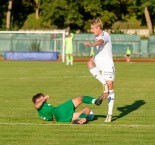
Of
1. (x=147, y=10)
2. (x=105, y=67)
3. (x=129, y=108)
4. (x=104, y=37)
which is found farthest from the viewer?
(x=147, y=10)

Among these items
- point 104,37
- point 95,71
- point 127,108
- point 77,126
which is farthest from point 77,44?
point 77,126

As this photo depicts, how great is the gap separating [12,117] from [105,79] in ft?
7.28

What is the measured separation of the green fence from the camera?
67.2m

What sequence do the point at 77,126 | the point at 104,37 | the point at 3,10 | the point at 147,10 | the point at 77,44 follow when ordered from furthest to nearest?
the point at 3,10 < the point at 147,10 < the point at 77,44 < the point at 104,37 < the point at 77,126

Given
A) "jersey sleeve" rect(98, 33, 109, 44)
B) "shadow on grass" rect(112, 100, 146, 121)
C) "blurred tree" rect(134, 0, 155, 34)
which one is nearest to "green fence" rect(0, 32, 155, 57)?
"blurred tree" rect(134, 0, 155, 34)

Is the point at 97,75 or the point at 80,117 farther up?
the point at 97,75

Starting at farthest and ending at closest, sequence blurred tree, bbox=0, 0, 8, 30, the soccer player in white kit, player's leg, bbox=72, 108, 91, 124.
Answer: blurred tree, bbox=0, 0, 8, 30 → the soccer player in white kit → player's leg, bbox=72, 108, 91, 124

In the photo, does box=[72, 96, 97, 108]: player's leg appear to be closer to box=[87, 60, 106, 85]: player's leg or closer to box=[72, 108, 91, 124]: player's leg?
box=[72, 108, 91, 124]: player's leg

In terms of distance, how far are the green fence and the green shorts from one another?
5218 cm

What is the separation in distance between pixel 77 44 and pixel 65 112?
5436cm

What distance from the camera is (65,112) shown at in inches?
554

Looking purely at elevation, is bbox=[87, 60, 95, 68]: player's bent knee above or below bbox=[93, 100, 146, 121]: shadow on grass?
above

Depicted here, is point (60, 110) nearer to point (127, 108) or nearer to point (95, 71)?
point (95, 71)

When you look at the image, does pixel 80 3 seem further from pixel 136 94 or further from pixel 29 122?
pixel 29 122
